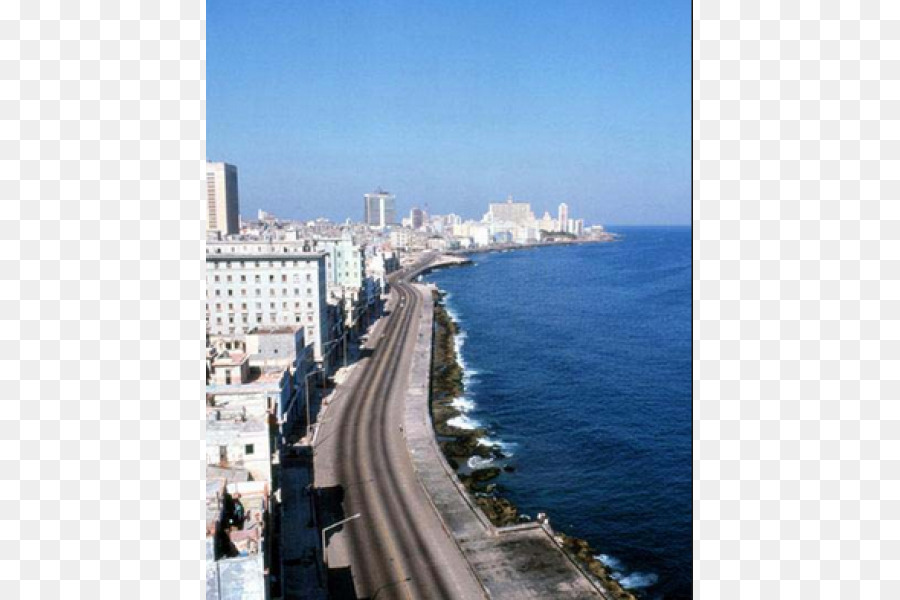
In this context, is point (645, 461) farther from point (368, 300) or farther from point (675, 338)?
point (368, 300)

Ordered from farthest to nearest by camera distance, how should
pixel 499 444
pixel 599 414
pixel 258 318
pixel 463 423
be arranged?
1. pixel 258 318
2. pixel 599 414
3. pixel 463 423
4. pixel 499 444

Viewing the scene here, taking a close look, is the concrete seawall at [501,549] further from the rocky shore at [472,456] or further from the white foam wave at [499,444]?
the white foam wave at [499,444]

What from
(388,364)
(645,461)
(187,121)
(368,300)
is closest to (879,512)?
(187,121)

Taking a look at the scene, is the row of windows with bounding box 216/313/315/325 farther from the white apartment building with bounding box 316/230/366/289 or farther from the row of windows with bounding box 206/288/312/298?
the white apartment building with bounding box 316/230/366/289

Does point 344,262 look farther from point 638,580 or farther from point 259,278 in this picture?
point 638,580

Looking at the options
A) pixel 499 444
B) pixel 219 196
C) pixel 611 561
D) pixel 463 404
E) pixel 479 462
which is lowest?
pixel 611 561

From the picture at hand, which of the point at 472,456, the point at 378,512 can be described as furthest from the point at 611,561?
the point at 472,456
